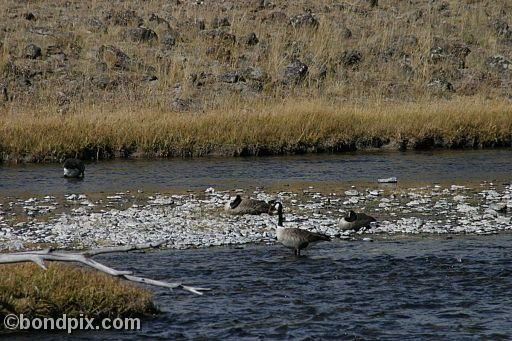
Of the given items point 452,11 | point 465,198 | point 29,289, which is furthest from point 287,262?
point 452,11

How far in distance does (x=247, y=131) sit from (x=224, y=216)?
27.9 feet

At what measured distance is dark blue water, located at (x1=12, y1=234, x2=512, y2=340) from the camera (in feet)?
34.6

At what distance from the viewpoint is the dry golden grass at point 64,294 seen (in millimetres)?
10156

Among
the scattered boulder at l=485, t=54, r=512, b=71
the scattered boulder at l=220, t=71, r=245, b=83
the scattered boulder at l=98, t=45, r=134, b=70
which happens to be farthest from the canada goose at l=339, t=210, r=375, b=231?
the scattered boulder at l=485, t=54, r=512, b=71

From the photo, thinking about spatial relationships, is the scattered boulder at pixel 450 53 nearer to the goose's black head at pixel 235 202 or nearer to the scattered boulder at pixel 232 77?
the scattered boulder at pixel 232 77

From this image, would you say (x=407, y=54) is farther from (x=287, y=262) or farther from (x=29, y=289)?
(x=29, y=289)

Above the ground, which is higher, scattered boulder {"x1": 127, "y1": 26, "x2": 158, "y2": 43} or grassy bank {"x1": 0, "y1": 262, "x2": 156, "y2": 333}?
scattered boulder {"x1": 127, "y1": 26, "x2": 158, "y2": 43}

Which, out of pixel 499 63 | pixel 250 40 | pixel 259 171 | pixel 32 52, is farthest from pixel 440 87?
pixel 32 52

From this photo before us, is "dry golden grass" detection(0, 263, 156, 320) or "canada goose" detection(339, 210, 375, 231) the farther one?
"canada goose" detection(339, 210, 375, 231)

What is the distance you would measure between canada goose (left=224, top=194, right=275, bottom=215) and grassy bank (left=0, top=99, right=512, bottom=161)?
8.09 meters

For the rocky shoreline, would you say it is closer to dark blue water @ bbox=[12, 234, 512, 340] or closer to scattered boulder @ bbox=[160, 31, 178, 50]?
dark blue water @ bbox=[12, 234, 512, 340]

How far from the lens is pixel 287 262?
13523 mm

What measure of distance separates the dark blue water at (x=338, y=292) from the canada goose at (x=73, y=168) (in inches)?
291

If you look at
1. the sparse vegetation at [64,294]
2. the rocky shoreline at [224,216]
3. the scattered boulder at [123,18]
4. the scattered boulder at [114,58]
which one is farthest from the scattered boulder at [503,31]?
the sparse vegetation at [64,294]
